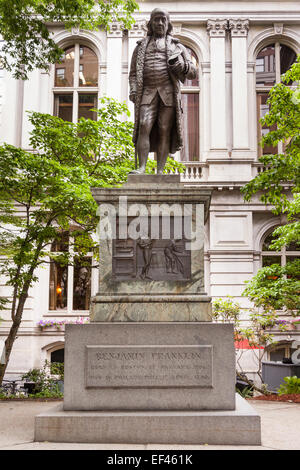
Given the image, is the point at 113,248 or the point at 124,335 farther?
the point at 113,248

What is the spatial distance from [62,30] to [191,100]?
6.53 m

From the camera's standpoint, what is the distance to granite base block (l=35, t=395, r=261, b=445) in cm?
495

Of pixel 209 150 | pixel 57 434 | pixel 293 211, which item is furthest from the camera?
pixel 209 150

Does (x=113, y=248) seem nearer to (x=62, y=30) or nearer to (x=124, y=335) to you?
(x=124, y=335)

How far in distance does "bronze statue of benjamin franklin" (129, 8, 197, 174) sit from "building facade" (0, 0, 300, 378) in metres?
12.9

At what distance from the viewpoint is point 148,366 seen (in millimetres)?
5402

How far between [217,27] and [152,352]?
752 inches

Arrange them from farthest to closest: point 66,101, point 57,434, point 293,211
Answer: point 66,101 → point 293,211 → point 57,434

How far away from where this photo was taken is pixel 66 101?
22.4 m

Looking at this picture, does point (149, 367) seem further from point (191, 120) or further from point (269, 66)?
point (269, 66)

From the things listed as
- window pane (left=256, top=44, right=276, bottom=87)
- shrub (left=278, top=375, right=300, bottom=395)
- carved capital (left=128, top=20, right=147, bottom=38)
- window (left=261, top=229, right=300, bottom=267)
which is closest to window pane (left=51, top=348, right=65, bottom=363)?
window (left=261, top=229, right=300, bottom=267)

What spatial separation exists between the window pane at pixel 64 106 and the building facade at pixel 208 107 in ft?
0.15

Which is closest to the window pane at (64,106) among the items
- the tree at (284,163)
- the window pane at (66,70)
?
the window pane at (66,70)

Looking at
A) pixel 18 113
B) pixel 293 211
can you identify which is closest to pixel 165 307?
pixel 293 211
